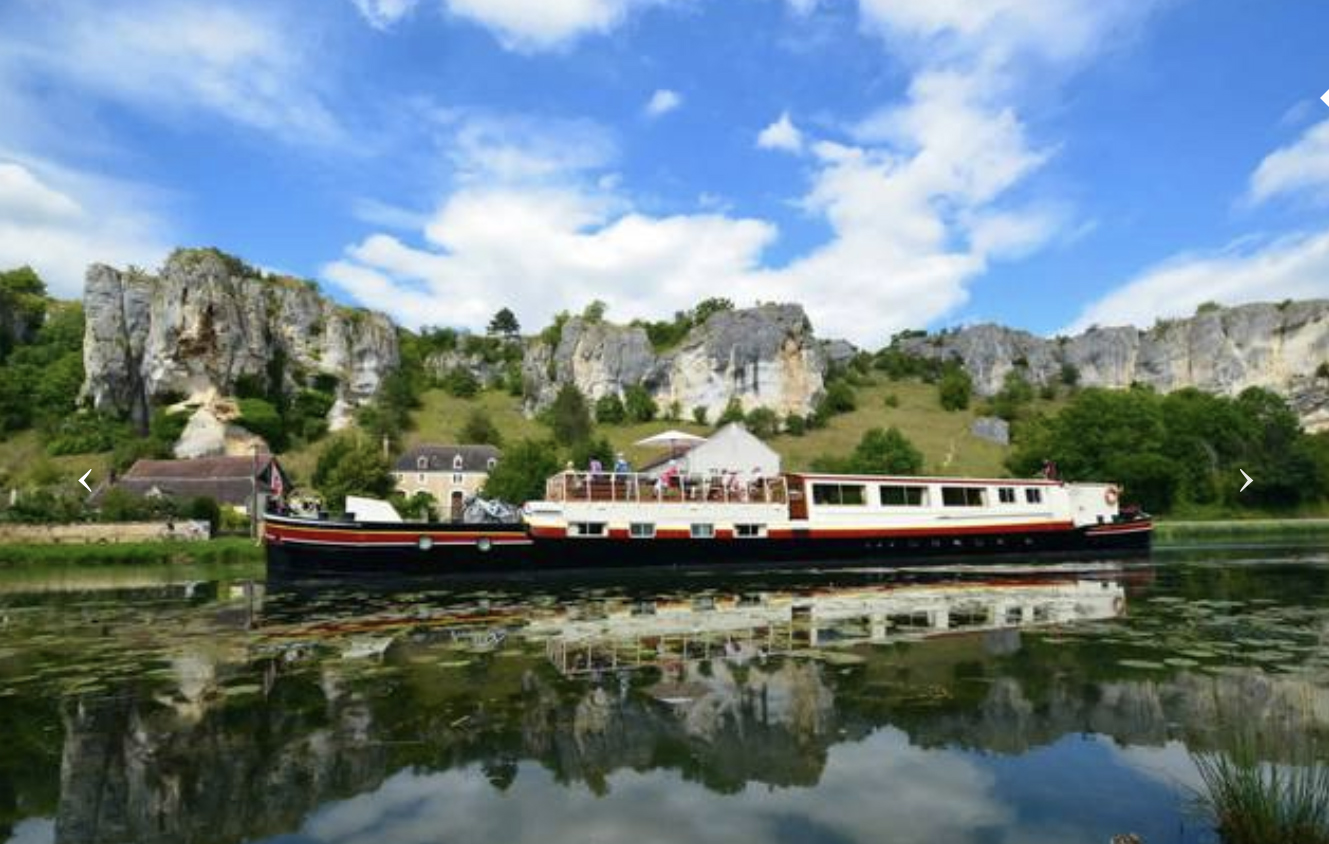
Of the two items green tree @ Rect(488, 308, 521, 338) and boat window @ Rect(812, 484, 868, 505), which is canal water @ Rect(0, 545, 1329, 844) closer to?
boat window @ Rect(812, 484, 868, 505)

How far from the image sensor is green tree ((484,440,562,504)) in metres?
60.8

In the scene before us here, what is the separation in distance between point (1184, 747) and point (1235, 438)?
3096 inches

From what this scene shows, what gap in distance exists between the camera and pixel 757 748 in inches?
320

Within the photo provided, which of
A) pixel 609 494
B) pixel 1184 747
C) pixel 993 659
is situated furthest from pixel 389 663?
pixel 609 494

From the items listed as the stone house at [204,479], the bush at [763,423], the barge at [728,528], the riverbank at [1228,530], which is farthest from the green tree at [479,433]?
the riverbank at [1228,530]

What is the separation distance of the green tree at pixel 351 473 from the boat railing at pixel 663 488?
39.7 m

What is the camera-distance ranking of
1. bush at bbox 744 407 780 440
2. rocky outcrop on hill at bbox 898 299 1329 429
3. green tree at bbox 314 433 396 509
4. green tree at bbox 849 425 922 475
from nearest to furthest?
green tree at bbox 314 433 396 509
green tree at bbox 849 425 922 475
bush at bbox 744 407 780 440
rocky outcrop on hill at bbox 898 299 1329 429

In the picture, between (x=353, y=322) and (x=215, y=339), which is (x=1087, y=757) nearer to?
(x=215, y=339)

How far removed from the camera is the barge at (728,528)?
2697 cm

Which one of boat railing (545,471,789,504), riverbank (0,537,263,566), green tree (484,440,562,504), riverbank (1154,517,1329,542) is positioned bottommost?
riverbank (1154,517,1329,542)

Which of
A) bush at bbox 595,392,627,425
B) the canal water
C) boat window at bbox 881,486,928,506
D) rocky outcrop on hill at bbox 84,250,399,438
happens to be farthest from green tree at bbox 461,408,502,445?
the canal water

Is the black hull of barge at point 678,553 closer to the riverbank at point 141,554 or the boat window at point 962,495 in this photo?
the boat window at point 962,495

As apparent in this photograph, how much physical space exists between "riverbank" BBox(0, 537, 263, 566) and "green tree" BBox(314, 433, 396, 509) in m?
23.0

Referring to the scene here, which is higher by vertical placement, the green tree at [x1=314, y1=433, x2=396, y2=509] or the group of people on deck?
the green tree at [x1=314, y1=433, x2=396, y2=509]
